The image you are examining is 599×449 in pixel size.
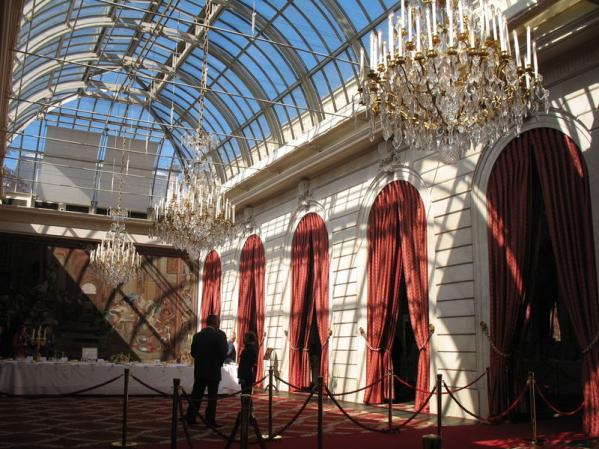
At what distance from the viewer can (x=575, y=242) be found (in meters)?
8.68

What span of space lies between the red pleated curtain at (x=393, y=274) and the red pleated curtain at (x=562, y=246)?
5.85ft

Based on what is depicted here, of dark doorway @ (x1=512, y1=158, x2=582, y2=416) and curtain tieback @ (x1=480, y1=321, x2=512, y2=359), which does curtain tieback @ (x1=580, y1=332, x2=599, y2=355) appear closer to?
curtain tieback @ (x1=480, y1=321, x2=512, y2=359)

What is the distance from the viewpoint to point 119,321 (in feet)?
75.1

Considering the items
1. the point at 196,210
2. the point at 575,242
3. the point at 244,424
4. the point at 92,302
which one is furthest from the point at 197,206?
the point at 92,302

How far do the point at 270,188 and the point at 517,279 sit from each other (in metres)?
9.46

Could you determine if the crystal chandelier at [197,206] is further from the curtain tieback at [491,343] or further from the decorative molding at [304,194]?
the curtain tieback at [491,343]

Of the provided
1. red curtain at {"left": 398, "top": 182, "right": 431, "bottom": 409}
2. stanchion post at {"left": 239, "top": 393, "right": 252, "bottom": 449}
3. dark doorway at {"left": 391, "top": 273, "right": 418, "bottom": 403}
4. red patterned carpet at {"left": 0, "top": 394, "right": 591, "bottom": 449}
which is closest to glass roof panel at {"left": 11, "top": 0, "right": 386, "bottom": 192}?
red curtain at {"left": 398, "top": 182, "right": 431, "bottom": 409}

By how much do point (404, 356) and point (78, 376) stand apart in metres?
7.44

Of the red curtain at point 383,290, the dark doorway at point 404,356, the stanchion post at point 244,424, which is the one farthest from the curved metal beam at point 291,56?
the stanchion post at point 244,424

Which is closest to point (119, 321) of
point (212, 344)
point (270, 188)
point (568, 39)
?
point (270, 188)

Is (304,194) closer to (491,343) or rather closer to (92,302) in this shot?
(491,343)

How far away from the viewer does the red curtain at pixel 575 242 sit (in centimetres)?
824

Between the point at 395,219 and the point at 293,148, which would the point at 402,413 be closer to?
the point at 395,219

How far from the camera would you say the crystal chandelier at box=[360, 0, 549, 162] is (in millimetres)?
6066
